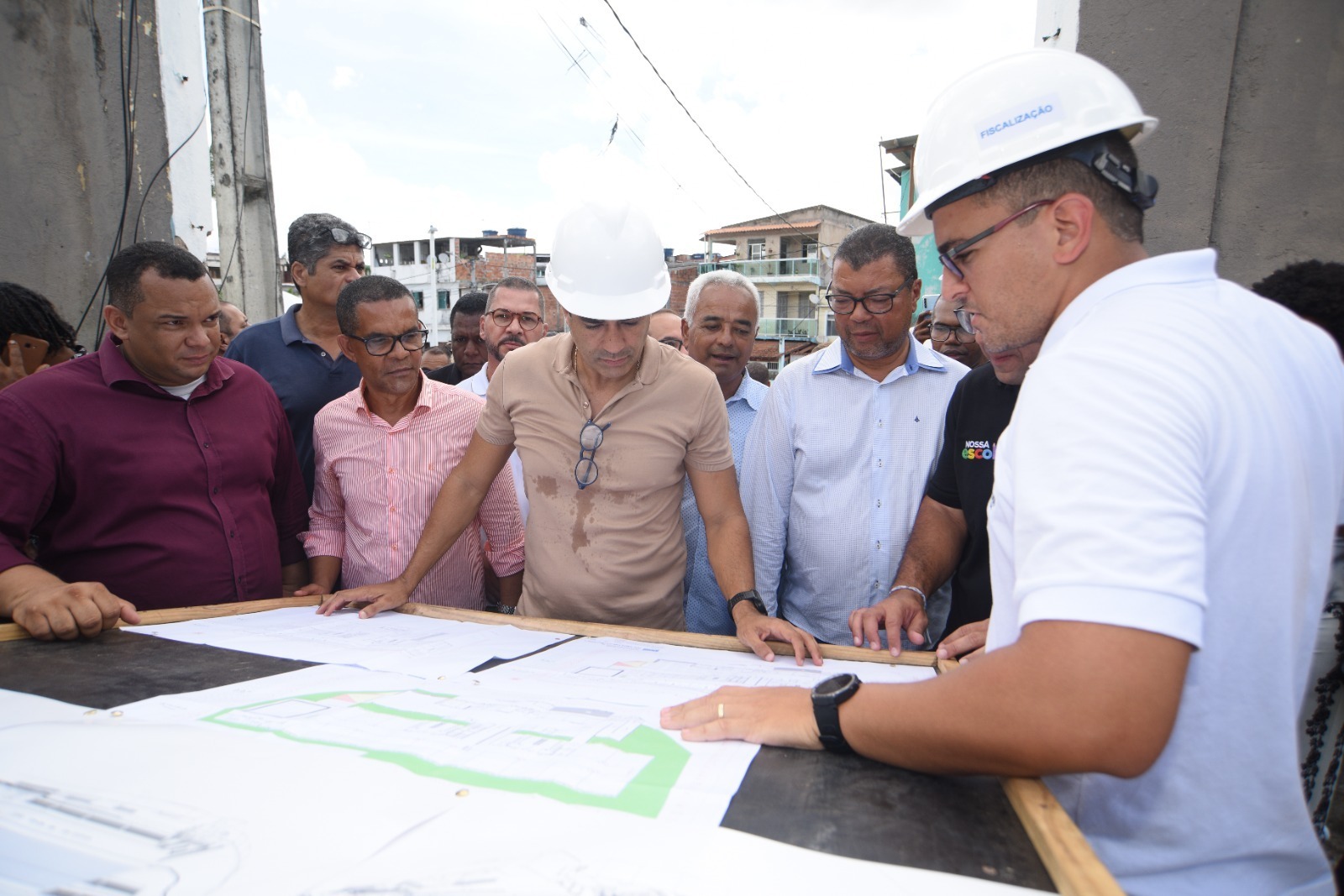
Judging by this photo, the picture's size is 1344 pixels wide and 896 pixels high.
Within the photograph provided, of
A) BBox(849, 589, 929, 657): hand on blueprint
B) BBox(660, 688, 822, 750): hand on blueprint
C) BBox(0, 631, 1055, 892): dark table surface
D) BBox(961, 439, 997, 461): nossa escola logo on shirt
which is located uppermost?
BBox(961, 439, 997, 461): nossa escola logo on shirt

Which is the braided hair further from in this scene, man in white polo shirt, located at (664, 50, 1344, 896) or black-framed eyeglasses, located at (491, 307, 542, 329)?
man in white polo shirt, located at (664, 50, 1344, 896)

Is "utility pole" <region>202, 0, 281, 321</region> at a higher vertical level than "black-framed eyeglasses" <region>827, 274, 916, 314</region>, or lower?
higher

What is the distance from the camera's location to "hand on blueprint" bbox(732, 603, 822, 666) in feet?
A: 6.09

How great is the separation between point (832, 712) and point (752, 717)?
15 centimetres

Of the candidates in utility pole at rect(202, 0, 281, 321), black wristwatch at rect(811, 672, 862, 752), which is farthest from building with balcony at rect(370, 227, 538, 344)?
black wristwatch at rect(811, 672, 862, 752)

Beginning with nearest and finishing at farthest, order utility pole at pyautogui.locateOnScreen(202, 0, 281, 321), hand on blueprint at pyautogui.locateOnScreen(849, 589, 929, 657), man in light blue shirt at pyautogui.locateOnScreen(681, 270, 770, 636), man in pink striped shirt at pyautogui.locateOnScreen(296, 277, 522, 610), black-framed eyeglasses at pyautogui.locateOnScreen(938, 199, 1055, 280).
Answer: black-framed eyeglasses at pyautogui.locateOnScreen(938, 199, 1055, 280), hand on blueprint at pyautogui.locateOnScreen(849, 589, 929, 657), man in pink striped shirt at pyautogui.locateOnScreen(296, 277, 522, 610), man in light blue shirt at pyautogui.locateOnScreen(681, 270, 770, 636), utility pole at pyautogui.locateOnScreen(202, 0, 281, 321)

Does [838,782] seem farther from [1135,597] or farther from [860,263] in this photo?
[860,263]

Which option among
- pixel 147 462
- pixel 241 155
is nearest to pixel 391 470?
pixel 147 462

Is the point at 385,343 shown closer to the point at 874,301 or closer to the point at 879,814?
the point at 874,301

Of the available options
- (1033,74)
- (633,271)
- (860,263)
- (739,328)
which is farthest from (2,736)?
(739,328)

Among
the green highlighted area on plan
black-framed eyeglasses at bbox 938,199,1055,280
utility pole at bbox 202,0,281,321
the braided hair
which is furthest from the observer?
utility pole at bbox 202,0,281,321

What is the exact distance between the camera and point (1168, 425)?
35.0 inches

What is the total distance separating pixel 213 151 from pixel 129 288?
5.52m

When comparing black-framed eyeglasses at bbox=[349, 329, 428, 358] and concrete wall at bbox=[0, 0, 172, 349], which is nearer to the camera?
black-framed eyeglasses at bbox=[349, 329, 428, 358]
